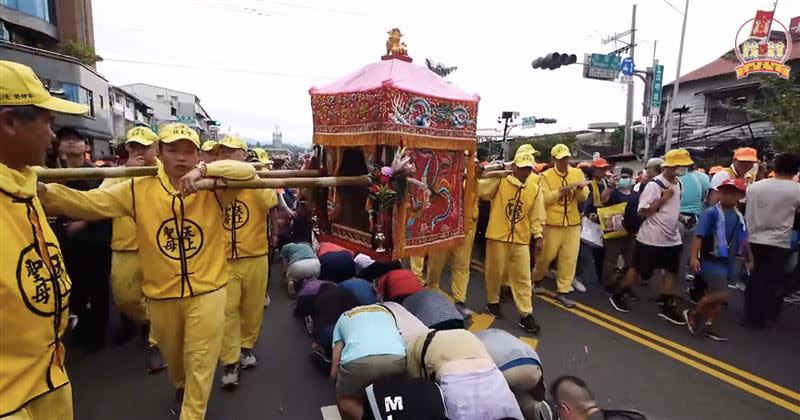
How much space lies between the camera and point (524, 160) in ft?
15.9

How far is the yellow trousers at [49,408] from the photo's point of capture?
4.93 feet

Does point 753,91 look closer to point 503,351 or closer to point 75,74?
point 503,351

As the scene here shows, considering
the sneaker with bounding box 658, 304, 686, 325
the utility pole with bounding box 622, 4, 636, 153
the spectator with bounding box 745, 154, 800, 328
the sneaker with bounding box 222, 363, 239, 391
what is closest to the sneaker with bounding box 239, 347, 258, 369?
the sneaker with bounding box 222, 363, 239, 391

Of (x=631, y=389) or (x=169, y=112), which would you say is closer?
(x=631, y=389)

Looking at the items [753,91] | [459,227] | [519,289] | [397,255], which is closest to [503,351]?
[397,255]

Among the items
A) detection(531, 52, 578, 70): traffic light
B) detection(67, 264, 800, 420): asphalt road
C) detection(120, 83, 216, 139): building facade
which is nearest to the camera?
detection(67, 264, 800, 420): asphalt road

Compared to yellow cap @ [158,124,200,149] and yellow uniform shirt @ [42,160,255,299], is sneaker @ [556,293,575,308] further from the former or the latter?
yellow cap @ [158,124,200,149]

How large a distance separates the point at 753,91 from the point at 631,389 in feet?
55.6

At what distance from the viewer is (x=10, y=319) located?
4.75ft

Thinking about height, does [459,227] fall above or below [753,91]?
below

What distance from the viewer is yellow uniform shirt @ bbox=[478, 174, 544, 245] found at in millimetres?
4867

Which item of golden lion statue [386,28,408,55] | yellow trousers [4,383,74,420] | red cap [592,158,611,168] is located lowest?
yellow trousers [4,383,74,420]

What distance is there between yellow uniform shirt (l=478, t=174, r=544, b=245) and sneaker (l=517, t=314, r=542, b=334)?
0.79 m

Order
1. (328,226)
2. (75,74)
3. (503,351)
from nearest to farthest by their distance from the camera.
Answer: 1. (503,351)
2. (328,226)
3. (75,74)
